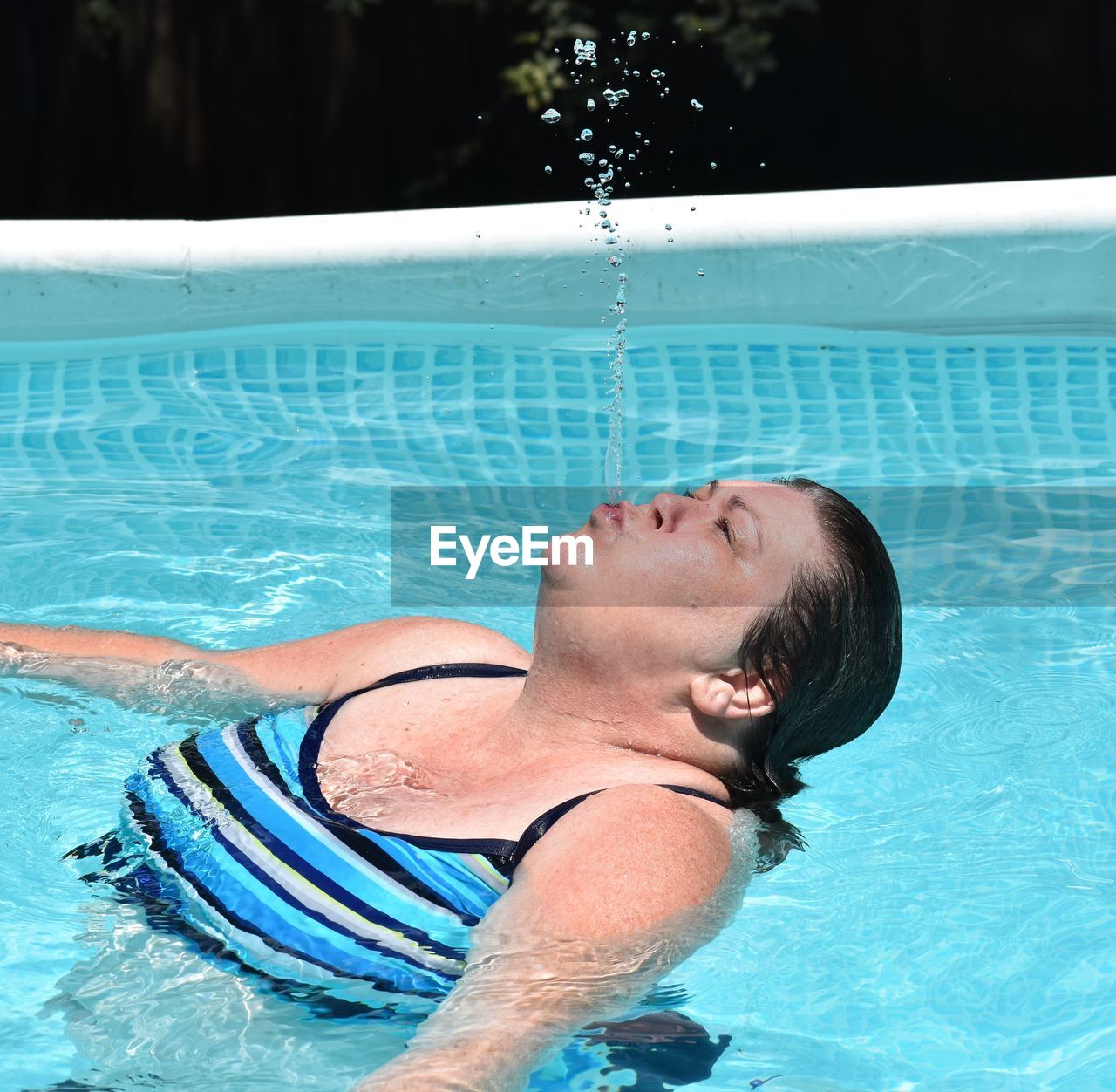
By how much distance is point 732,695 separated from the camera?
2.18 meters

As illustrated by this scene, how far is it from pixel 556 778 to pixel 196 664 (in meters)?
0.85

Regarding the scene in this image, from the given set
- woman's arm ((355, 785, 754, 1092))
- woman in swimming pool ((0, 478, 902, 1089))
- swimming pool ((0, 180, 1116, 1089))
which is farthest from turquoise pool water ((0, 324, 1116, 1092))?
woman's arm ((355, 785, 754, 1092))

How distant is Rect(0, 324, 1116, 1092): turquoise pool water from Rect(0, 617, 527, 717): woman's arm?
7 centimetres

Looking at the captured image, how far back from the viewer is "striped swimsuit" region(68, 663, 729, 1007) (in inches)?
79.3

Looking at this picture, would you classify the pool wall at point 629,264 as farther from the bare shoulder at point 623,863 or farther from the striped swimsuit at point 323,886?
the bare shoulder at point 623,863

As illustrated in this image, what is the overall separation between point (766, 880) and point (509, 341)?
2.15m

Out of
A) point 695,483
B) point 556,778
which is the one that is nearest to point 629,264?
point 695,483

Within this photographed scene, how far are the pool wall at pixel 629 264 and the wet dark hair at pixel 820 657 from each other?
6.65 feet

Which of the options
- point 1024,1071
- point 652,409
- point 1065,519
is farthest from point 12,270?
point 1024,1071

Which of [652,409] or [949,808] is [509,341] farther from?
[949,808]

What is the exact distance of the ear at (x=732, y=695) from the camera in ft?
7.14

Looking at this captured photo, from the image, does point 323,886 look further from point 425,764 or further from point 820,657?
point 820,657

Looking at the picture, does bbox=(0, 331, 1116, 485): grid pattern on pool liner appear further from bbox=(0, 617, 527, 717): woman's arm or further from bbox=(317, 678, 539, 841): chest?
bbox=(317, 678, 539, 841): chest

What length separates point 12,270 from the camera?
4270 mm
